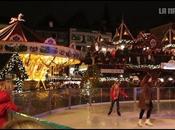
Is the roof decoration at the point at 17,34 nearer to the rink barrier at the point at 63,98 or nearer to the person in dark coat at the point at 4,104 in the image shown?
the rink barrier at the point at 63,98

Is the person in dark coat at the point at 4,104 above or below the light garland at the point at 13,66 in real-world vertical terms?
below

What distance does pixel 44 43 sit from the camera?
1038 inches

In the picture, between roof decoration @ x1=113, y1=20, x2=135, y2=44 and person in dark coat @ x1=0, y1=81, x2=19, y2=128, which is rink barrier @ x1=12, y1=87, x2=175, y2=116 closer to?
person in dark coat @ x1=0, y1=81, x2=19, y2=128

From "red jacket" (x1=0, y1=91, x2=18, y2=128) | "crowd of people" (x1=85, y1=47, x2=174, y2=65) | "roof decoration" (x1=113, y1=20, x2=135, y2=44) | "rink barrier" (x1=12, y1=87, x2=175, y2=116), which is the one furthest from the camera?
"roof decoration" (x1=113, y1=20, x2=135, y2=44)

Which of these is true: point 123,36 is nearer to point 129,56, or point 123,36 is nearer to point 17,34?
point 129,56

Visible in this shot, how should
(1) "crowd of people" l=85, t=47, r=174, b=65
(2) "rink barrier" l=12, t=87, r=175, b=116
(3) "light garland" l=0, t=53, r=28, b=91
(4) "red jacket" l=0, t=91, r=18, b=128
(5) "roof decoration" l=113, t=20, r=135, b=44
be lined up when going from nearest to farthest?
1. (4) "red jacket" l=0, t=91, r=18, b=128
2. (2) "rink barrier" l=12, t=87, r=175, b=116
3. (3) "light garland" l=0, t=53, r=28, b=91
4. (1) "crowd of people" l=85, t=47, r=174, b=65
5. (5) "roof decoration" l=113, t=20, r=135, b=44

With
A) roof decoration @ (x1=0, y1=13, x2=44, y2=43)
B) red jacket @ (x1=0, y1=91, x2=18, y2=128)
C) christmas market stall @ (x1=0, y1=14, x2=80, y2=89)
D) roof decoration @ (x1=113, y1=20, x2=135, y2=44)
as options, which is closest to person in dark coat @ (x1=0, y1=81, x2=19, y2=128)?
red jacket @ (x1=0, y1=91, x2=18, y2=128)

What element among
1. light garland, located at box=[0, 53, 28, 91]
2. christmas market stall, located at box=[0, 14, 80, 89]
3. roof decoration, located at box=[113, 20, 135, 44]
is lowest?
light garland, located at box=[0, 53, 28, 91]

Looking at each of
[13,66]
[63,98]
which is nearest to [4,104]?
[63,98]

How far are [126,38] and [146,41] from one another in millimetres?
2230

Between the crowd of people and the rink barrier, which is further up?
the crowd of people

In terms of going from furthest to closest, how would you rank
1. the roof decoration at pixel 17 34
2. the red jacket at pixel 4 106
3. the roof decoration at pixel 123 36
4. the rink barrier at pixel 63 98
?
the roof decoration at pixel 123 36, the roof decoration at pixel 17 34, the rink barrier at pixel 63 98, the red jacket at pixel 4 106

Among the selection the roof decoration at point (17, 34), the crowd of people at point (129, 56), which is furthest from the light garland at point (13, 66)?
the crowd of people at point (129, 56)

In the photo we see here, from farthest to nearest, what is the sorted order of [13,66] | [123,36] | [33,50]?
[123,36], [33,50], [13,66]
